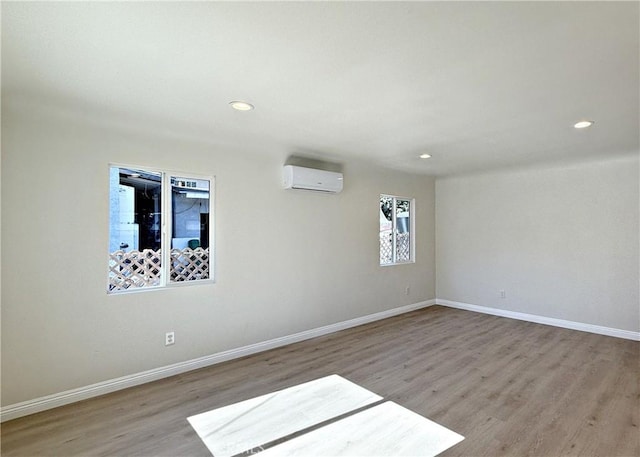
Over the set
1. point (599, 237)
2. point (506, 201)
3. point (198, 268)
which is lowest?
point (198, 268)

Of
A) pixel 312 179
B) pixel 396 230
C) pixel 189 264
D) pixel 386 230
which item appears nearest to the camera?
pixel 189 264

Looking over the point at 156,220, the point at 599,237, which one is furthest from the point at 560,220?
the point at 156,220

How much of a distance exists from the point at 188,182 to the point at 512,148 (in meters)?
3.61

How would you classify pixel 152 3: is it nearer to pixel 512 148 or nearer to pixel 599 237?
pixel 512 148

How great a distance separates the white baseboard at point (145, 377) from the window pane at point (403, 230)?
1629 mm

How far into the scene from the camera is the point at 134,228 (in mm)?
3010

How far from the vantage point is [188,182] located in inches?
132

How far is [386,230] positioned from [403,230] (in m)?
0.48

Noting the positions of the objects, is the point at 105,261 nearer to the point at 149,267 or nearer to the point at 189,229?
the point at 149,267

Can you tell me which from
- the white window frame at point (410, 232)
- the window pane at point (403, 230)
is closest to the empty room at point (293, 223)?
the white window frame at point (410, 232)

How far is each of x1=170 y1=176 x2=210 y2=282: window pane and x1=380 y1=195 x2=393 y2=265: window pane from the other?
2.83m

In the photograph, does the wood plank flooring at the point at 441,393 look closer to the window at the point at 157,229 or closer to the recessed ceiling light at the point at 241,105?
the window at the point at 157,229

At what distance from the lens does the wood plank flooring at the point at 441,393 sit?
210 cm

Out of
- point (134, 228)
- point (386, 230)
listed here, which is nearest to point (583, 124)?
point (386, 230)
